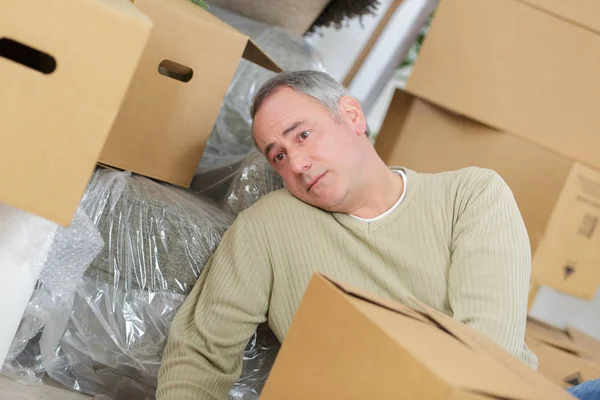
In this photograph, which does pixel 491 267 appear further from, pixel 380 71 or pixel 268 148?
pixel 380 71

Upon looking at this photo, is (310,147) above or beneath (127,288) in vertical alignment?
above

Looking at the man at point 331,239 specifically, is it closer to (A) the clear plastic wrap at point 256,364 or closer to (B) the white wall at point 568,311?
(A) the clear plastic wrap at point 256,364

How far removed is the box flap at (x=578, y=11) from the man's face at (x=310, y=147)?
23.8 inches

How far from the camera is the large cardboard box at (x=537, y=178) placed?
172cm

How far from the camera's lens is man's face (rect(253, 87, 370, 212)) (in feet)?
4.28

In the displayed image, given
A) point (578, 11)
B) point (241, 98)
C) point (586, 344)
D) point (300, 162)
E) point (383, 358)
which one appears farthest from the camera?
point (586, 344)

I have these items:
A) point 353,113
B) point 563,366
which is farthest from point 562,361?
point 353,113

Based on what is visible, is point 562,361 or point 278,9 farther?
point 278,9

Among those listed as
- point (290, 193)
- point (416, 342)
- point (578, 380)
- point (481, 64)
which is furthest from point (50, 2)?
point (578, 380)

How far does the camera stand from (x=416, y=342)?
0.67m

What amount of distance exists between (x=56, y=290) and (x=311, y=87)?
58 cm

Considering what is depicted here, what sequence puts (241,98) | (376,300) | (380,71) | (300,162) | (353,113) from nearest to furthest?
(376,300), (300,162), (353,113), (241,98), (380,71)

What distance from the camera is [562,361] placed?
5.80ft

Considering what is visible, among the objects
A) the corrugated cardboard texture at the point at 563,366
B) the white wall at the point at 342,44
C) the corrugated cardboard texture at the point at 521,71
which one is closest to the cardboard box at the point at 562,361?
the corrugated cardboard texture at the point at 563,366
